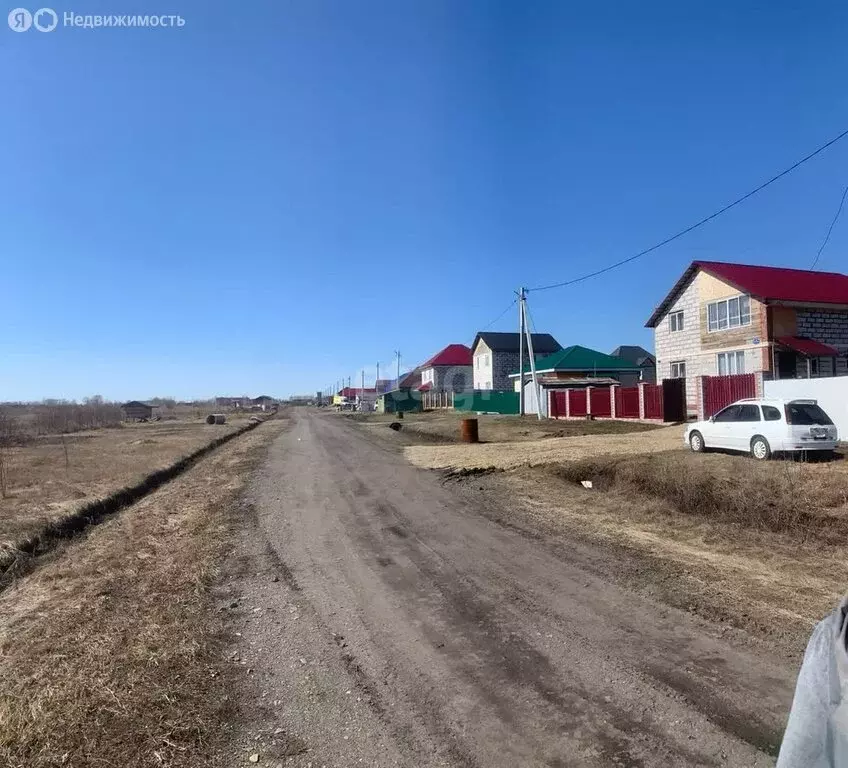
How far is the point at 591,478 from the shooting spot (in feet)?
47.5

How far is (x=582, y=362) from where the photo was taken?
5603 cm

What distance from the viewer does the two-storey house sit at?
2939cm

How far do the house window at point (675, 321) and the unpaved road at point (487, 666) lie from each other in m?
31.1

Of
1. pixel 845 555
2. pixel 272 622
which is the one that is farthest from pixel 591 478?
pixel 272 622

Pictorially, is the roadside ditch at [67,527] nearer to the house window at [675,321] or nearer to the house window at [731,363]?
the house window at [731,363]

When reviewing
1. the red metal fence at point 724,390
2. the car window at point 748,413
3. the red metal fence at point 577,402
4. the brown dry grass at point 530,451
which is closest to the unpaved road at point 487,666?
the brown dry grass at point 530,451

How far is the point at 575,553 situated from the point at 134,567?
543 centimetres

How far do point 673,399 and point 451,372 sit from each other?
61.6 meters

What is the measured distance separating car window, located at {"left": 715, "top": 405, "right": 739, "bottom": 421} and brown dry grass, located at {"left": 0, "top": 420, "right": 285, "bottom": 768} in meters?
13.9

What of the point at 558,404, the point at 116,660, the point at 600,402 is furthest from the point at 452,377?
the point at 116,660

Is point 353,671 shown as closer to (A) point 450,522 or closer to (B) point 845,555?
(A) point 450,522

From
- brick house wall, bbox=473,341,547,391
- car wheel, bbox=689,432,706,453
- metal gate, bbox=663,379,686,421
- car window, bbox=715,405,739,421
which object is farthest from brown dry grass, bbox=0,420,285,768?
brick house wall, bbox=473,341,547,391

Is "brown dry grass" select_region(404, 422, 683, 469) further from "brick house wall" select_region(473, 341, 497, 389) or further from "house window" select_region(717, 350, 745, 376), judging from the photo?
"brick house wall" select_region(473, 341, 497, 389)

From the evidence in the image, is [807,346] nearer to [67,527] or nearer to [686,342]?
[686,342]
